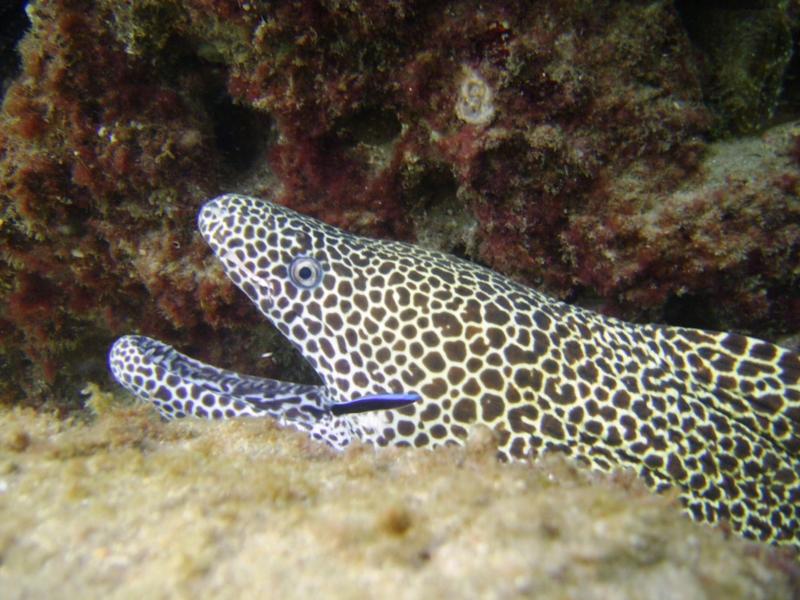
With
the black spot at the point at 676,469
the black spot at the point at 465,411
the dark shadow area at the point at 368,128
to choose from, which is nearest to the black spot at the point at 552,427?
the black spot at the point at 465,411

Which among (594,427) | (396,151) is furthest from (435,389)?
(396,151)

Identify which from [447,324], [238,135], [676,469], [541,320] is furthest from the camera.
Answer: [238,135]

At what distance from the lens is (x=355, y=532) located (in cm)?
151

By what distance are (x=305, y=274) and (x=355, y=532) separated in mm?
2018

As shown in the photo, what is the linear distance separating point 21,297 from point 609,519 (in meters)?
4.65

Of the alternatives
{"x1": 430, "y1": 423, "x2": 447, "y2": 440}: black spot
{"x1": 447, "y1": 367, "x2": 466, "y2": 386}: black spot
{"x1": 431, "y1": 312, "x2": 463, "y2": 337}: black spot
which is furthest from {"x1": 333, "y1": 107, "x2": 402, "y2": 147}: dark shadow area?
{"x1": 430, "y1": 423, "x2": 447, "y2": 440}: black spot

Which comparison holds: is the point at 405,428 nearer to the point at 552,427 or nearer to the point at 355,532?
the point at 552,427

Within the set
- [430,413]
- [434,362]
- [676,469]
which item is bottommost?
[676,469]

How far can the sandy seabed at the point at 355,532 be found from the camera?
132 cm

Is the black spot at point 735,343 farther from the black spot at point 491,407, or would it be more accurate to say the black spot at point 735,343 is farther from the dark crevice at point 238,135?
the dark crevice at point 238,135

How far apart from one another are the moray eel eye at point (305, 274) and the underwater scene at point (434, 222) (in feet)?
0.05

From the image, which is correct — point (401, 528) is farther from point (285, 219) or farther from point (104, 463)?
point (285, 219)

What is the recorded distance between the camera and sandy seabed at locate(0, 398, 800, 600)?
1322 millimetres

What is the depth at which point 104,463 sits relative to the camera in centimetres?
203
